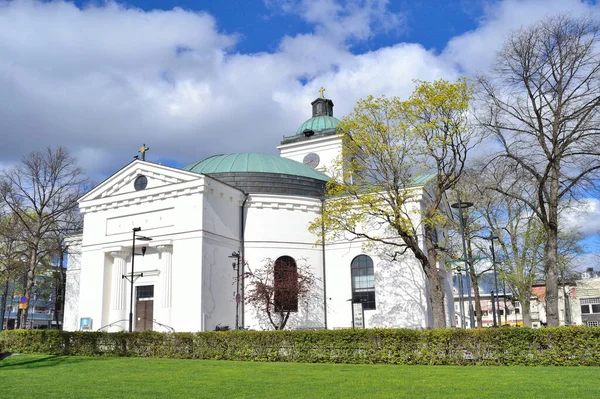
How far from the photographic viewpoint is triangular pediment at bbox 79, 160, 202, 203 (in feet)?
96.7

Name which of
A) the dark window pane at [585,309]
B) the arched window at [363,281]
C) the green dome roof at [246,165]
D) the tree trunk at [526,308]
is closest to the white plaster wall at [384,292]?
the arched window at [363,281]

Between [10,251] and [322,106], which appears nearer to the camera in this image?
[10,251]

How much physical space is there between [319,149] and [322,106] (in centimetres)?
662

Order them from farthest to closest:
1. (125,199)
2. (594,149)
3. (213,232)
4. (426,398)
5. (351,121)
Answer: (125,199) → (213,232) → (351,121) → (594,149) → (426,398)

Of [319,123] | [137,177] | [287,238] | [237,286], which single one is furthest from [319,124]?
[237,286]

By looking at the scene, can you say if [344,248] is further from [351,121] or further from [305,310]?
[351,121]

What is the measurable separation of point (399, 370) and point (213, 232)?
16.4 metres

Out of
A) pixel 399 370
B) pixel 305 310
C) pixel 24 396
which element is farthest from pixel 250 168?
pixel 24 396

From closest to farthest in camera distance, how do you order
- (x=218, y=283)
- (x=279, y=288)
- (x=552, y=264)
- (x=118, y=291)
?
(x=552, y=264)
(x=279, y=288)
(x=218, y=283)
(x=118, y=291)

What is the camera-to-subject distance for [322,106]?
5009cm

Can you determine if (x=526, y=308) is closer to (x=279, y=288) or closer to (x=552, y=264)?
(x=552, y=264)

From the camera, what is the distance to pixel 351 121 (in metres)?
23.6

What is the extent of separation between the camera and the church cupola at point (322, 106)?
164 ft

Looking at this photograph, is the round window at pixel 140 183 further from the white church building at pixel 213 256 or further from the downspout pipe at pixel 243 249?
the downspout pipe at pixel 243 249
